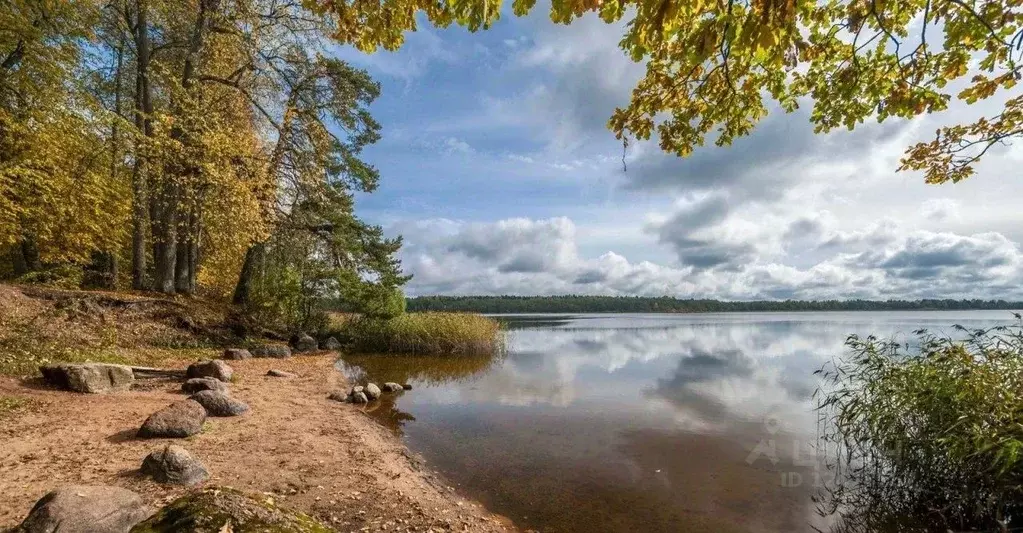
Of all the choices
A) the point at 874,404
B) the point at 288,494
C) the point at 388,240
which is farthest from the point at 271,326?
the point at 874,404

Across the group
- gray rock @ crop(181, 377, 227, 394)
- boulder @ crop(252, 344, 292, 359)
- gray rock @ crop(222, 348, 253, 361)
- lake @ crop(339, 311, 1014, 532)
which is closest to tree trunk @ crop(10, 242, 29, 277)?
boulder @ crop(252, 344, 292, 359)

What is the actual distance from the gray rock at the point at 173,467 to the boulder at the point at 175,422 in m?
1.46

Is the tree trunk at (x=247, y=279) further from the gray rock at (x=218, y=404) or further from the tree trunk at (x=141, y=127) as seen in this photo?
the gray rock at (x=218, y=404)

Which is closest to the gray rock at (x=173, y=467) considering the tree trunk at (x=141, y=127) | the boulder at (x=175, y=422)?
the boulder at (x=175, y=422)

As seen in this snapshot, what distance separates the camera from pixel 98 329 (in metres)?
12.2

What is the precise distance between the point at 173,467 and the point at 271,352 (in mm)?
12185

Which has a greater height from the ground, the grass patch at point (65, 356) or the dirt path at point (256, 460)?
the grass patch at point (65, 356)

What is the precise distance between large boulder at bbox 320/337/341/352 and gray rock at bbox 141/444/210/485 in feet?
52.0

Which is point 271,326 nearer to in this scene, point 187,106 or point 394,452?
point 187,106

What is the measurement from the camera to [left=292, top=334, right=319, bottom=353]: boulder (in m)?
19.1

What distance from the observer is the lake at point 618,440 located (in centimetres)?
580

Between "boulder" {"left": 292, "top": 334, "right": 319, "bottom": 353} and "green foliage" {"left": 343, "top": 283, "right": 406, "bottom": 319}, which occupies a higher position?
"green foliage" {"left": 343, "top": 283, "right": 406, "bottom": 319}

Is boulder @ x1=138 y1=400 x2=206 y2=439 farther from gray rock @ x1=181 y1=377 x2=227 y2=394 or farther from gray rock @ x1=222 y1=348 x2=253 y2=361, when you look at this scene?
gray rock @ x1=222 y1=348 x2=253 y2=361

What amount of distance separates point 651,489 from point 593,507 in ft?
3.59
